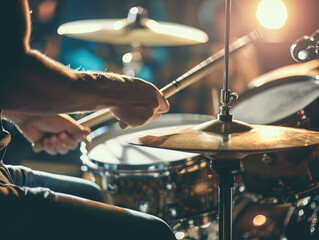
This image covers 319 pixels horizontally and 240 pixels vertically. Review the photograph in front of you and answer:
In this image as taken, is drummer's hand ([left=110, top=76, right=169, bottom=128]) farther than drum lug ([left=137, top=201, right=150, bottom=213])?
No

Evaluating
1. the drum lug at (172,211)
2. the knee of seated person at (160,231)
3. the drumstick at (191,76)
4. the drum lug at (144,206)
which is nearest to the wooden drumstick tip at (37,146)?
the drumstick at (191,76)

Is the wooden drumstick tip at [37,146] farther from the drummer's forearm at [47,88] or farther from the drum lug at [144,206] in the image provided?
the drummer's forearm at [47,88]

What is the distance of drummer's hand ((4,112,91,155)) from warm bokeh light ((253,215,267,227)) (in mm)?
800

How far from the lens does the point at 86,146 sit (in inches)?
58.6

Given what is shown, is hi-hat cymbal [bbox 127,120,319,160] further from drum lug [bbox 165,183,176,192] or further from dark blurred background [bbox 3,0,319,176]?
dark blurred background [bbox 3,0,319,176]

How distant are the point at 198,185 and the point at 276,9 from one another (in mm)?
902

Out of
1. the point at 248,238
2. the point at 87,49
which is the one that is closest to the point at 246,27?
the point at 87,49

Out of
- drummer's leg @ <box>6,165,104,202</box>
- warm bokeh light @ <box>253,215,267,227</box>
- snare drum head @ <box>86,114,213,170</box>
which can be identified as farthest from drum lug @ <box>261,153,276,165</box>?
drummer's leg @ <box>6,165,104,202</box>

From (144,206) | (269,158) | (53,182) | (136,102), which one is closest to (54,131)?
(53,182)

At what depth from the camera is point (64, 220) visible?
714 mm

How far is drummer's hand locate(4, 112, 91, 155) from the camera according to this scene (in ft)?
4.03

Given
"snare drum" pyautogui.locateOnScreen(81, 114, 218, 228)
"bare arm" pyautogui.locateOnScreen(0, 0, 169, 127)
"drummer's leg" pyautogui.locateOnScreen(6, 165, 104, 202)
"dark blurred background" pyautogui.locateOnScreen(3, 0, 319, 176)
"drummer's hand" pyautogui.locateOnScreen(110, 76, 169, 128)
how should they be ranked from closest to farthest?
"bare arm" pyautogui.locateOnScreen(0, 0, 169, 127)
"drummer's hand" pyautogui.locateOnScreen(110, 76, 169, 128)
"drummer's leg" pyautogui.locateOnScreen(6, 165, 104, 202)
"snare drum" pyautogui.locateOnScreen(81, 114, 218, 228)
"dark blurred background" pyautogui.locateOnScreen(3, 0, 319, 176)

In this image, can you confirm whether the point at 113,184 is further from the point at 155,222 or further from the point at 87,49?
the point at 87,49

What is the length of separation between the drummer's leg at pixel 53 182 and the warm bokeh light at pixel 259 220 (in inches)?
28.8
